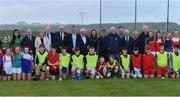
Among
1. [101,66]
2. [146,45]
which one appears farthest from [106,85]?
[146,45]

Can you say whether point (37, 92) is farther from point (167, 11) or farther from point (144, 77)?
point (167, 11)

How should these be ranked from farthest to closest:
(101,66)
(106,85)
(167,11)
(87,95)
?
(167,11)
(101,66)
(106,85)
(87,95)

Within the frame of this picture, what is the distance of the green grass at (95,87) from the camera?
12492 mm

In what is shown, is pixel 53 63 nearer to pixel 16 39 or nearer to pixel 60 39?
pixel 60 39

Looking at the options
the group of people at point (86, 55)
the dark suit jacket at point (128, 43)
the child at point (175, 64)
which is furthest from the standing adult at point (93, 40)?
the child at point (175, 64)

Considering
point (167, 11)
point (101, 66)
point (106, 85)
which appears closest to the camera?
point (106, 85)

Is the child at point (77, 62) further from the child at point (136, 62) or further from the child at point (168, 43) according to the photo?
the child at point (168, 43)

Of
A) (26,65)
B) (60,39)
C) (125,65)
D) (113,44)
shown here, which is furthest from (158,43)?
(26,65)

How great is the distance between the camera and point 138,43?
16.4 metres

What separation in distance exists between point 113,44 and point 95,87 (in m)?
2.84

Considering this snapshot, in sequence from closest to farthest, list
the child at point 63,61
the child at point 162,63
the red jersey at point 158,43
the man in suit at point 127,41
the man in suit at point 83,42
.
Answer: the child at point 63,61 < the man in suit at point 83,42 < the child at point 162,63 < the man in suit at point 127,41 < the red jersey at point 158,43

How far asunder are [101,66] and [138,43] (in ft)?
5.26

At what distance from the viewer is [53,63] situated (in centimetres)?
1555

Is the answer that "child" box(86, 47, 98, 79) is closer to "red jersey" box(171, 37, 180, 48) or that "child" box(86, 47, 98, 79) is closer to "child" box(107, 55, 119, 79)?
"child" box(107, 55, 119, 79)
